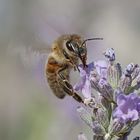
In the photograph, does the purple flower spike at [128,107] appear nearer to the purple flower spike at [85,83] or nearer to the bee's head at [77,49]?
the purple flower spike at [85,83]

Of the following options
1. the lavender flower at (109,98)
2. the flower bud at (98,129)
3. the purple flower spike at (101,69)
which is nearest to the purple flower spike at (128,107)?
the lavender flower at (109,98)

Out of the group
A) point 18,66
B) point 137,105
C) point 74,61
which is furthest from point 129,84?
point 18,66

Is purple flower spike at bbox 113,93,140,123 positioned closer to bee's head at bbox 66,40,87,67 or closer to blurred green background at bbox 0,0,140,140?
bee's head at bbox 66,40,87,67

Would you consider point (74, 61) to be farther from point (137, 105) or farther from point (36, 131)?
point (36, 131)

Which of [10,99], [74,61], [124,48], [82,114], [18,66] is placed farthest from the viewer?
[124,48]

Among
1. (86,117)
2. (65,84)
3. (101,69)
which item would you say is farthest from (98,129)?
(65,84)

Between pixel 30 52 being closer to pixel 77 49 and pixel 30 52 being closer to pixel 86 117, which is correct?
pixel 77 49
